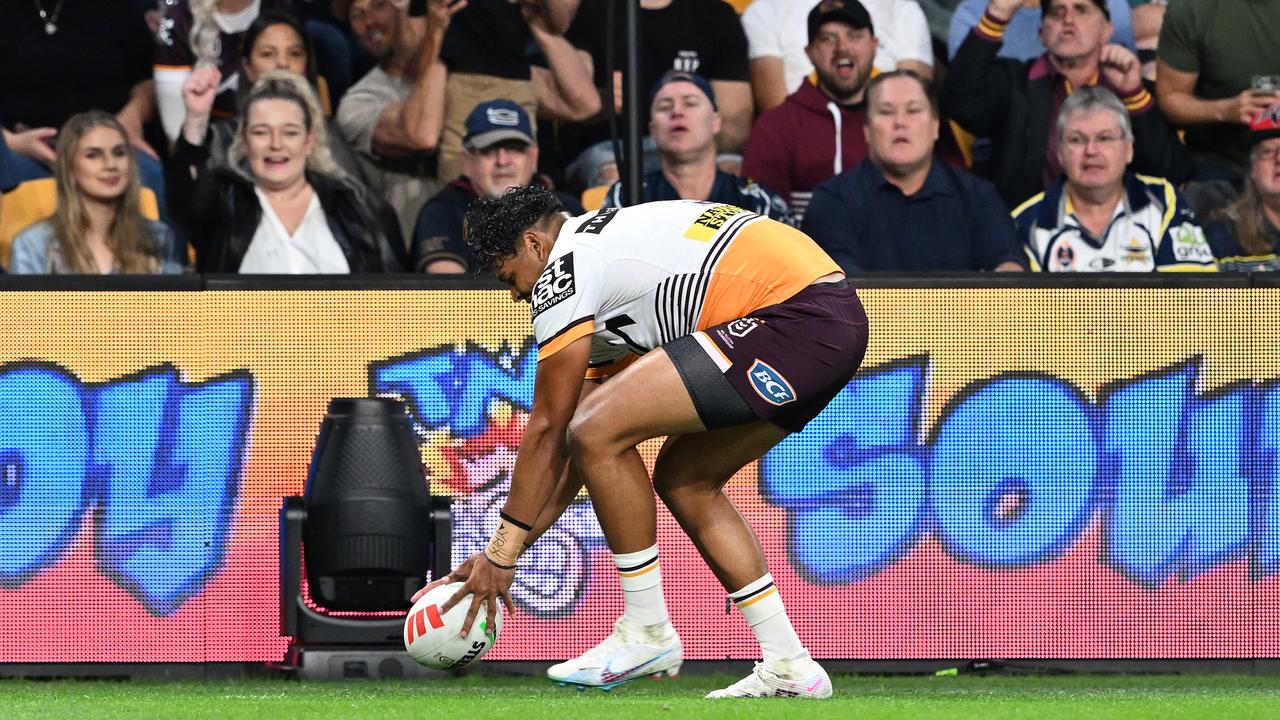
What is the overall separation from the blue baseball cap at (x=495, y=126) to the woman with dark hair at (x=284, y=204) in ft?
1.89

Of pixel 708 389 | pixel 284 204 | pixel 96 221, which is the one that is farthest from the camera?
pixel 284 204

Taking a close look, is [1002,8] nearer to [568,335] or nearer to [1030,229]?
[1030,229]

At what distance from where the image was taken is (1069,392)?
7.29m

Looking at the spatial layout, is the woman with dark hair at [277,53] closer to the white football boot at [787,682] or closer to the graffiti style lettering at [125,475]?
the graffiti style lettering at [125,475]

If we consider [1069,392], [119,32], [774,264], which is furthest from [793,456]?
[119,32]

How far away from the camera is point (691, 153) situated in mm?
8547

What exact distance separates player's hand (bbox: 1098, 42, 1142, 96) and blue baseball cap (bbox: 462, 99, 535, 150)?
3.00 metres

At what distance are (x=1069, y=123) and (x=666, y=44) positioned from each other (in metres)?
2.11

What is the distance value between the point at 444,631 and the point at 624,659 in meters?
0.57

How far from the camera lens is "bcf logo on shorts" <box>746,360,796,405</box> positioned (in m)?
5.20

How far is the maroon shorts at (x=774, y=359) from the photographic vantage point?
5172 millimetres

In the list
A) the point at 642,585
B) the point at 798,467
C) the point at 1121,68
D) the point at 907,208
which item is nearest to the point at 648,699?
the point at 642,585

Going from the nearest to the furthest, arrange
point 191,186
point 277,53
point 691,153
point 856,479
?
point 856,479 → point 691,153 → point 191,186 → point 277,53

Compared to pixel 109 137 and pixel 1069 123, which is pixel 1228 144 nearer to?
pixel 1069 123
